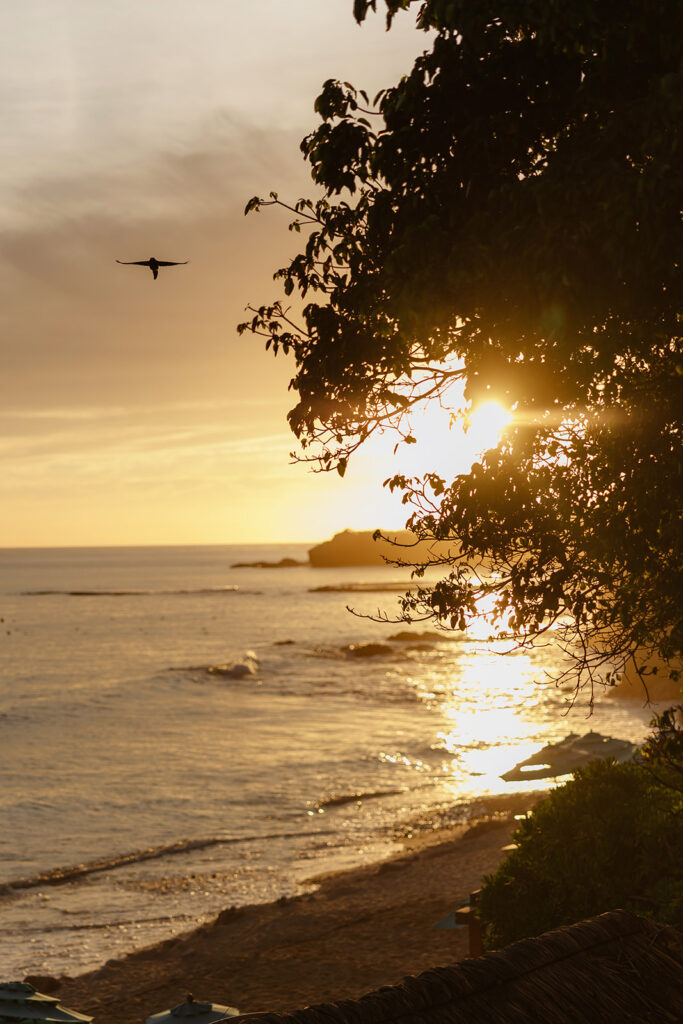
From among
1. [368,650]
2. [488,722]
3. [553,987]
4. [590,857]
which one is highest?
[553,987]

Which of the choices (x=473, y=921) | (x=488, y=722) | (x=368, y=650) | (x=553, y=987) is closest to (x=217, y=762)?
(x=488, y=722)

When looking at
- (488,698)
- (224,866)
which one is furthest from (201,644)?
(224,866)

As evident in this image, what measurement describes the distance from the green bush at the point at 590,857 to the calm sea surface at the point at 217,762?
8.38 feet

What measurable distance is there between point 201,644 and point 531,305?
72.5m

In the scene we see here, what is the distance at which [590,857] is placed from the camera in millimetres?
10602

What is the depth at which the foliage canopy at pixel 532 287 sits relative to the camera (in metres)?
6.54

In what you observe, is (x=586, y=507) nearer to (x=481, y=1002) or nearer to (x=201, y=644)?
(x=481, y=1002)

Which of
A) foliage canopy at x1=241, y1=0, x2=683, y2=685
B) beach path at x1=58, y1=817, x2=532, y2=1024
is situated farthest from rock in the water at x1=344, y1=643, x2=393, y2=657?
foliage canopy at x1=241, y1=0, x2=683, y2=685

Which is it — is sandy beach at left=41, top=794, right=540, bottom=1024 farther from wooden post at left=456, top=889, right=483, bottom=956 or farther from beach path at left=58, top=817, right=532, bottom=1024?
wooden post at left=456, top=889, right=483, bottom=956

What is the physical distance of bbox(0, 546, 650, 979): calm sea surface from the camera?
19859mm

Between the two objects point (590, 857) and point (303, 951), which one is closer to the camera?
point (590, 857)

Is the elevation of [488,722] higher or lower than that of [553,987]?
lower

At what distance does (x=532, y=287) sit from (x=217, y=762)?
94.2 ft

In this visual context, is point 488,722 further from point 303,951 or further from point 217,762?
point 303,951
